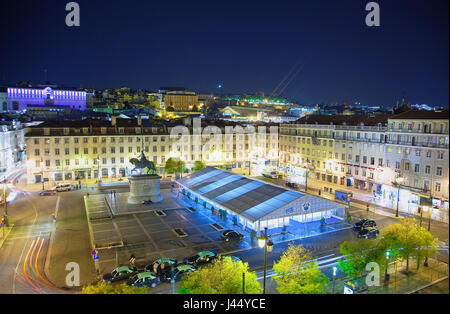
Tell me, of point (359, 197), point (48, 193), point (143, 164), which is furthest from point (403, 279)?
point (48, 193)

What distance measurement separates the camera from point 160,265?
24859 mm

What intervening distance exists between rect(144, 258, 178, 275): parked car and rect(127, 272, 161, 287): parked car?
1.06m

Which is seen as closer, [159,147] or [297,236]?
[297,236]

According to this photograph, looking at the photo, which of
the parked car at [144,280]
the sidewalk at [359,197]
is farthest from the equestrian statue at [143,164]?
the sidewalk at [359,197]

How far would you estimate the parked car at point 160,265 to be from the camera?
2464 centimetres

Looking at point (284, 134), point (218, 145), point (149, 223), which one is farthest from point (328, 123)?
point (149, 223)

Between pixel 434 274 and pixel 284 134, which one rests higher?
pixel 284 134

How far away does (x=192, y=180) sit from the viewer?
165 ft

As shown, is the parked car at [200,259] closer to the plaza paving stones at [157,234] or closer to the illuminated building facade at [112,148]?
the plaza paving stones at [157,234]

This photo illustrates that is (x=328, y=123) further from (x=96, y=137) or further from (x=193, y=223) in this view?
(x=96, y=137)
